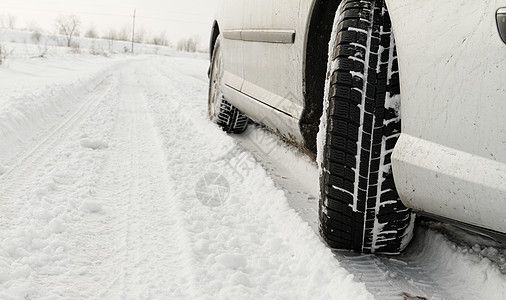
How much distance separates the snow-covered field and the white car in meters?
0.22

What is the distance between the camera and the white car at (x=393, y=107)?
121cm

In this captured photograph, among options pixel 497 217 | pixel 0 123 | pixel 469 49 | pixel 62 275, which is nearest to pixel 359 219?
pixel 497 217

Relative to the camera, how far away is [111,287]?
1.58 metres

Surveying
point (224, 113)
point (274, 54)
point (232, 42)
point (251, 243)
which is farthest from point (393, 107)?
point (224, 113)

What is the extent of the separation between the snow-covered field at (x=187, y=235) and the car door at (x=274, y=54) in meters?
0.54

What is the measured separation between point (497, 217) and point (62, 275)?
147 cm

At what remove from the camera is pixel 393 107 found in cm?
Result: 165

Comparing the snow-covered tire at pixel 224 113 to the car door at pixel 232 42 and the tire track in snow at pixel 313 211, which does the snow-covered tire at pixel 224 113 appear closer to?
the tire track in snow at pixel 313 211

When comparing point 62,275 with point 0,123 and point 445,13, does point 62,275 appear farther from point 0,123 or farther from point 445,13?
point 0,123

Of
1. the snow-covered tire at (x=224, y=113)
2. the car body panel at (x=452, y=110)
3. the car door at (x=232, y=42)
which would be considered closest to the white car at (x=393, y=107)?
the car body panel at (x=452, y=110)

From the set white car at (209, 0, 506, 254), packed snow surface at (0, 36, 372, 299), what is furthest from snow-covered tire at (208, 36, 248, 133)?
white car at (209, 0, 506, 254)

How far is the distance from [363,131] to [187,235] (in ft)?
3.00

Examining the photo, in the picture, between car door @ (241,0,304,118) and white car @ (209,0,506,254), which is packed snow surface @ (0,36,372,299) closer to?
white car @ (209,0,506,254)

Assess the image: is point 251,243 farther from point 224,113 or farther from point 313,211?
point 224,113
